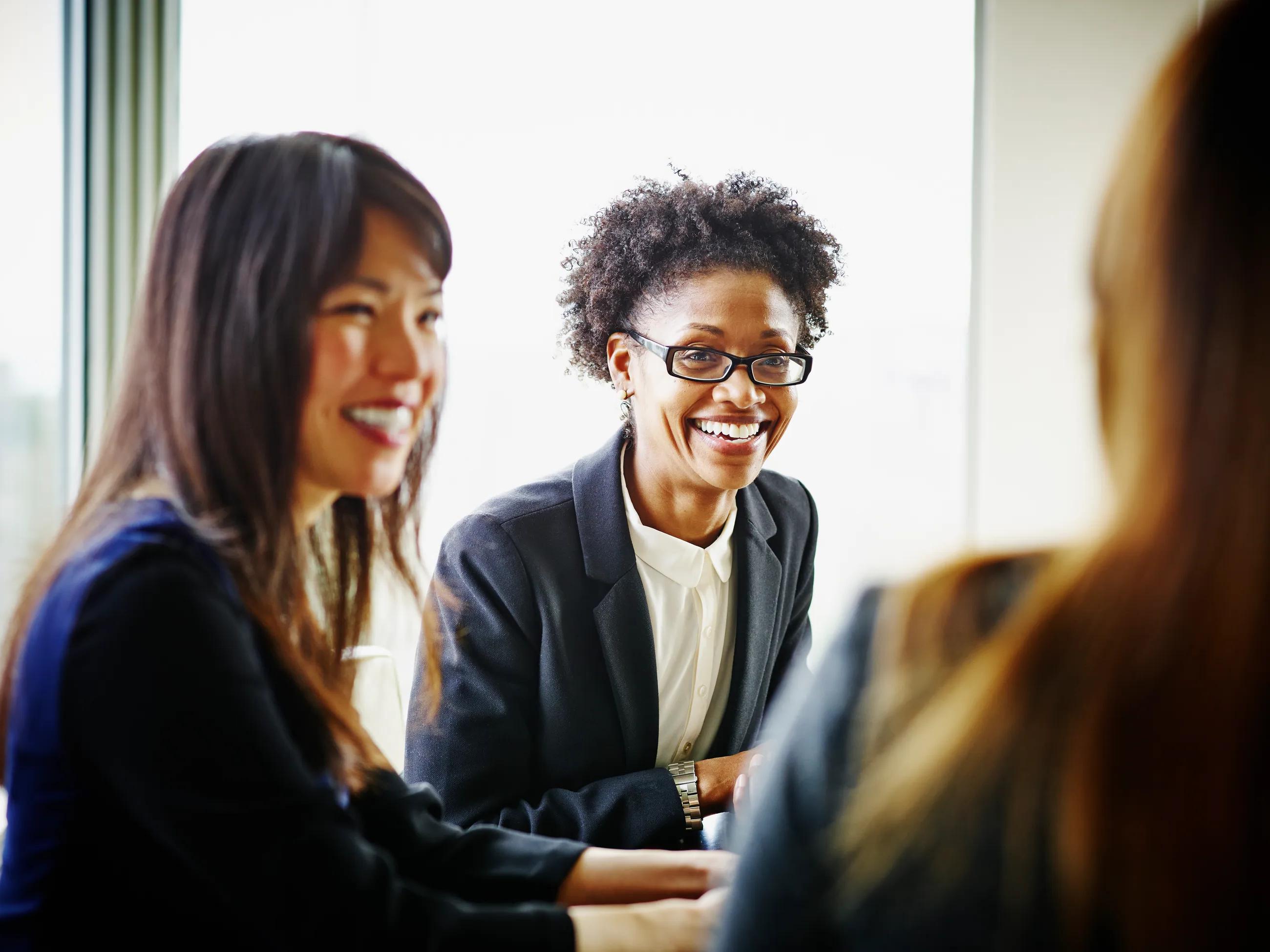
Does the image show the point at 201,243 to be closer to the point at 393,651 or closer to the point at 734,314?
the point at 734,314

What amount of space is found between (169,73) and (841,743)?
6.91ft

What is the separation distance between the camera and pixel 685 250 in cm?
164

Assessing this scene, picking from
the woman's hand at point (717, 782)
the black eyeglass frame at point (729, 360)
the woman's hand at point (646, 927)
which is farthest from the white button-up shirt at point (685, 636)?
the woman's hand at point (646, 927)

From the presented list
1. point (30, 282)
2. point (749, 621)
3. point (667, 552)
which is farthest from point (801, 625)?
point (30, 282)

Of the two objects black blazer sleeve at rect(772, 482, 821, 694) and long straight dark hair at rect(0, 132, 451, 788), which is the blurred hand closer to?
black blazer sleeve at rect(772, 482, 821, 694)

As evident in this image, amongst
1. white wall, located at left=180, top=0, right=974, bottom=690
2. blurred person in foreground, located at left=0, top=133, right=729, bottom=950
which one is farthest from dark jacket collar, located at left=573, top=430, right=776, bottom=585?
white wall, located at left=180, top=0, right=974, bottom=690

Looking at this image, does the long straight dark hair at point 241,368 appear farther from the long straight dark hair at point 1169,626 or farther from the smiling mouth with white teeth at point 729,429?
the smiling mouth with white teeth at point 729,429

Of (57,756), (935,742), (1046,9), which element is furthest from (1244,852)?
(1046,9)

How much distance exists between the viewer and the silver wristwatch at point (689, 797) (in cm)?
136

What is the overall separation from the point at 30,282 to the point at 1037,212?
7.58 feet

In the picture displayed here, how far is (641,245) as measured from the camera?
65.9 inches

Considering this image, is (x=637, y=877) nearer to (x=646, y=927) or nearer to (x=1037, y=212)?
(x=646, y=927)

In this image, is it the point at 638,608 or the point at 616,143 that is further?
the point at 616,143

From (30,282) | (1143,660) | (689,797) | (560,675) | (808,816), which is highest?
(30,282)
